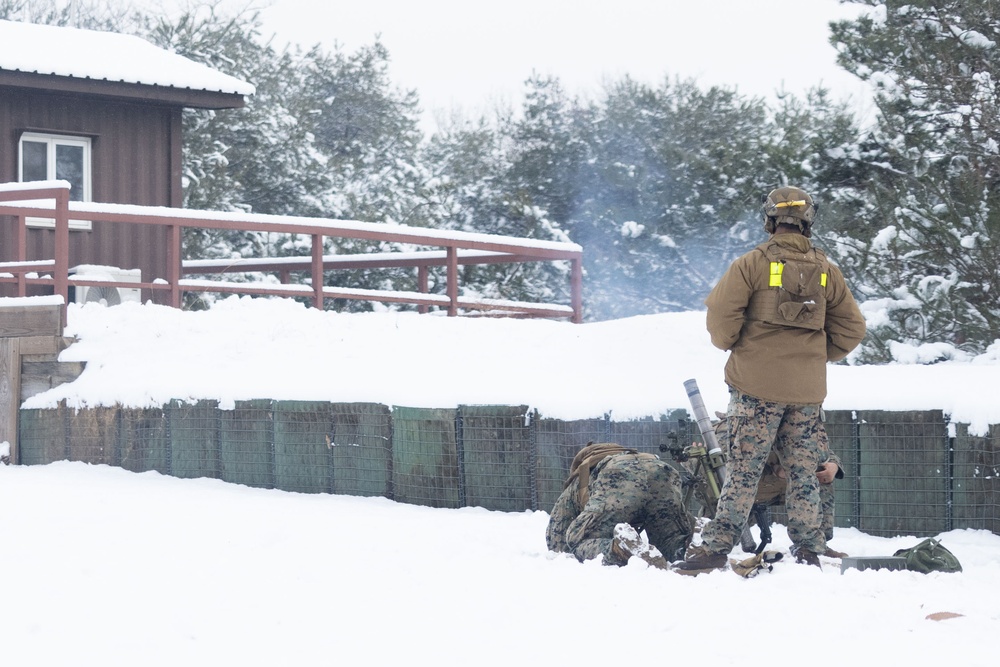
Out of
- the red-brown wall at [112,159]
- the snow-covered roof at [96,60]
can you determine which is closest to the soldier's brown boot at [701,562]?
the red-brown wall at [112,159]

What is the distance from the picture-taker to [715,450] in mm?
6383

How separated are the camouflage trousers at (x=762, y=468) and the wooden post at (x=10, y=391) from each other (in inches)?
294

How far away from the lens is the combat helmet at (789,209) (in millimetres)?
5926

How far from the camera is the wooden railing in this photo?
11453 millimetres

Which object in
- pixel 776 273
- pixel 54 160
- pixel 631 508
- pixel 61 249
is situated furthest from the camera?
pixel 54 160

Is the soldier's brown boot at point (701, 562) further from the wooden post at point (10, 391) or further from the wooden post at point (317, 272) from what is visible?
the wooden post at point (10, 391)

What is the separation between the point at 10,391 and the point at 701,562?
7.60 metres

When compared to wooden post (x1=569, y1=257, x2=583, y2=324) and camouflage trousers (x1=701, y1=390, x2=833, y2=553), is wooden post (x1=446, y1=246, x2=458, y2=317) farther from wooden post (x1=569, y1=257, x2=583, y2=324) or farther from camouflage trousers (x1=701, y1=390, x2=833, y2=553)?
camouflage trousers (x1=701, y1=390, x2=833, y2=553)

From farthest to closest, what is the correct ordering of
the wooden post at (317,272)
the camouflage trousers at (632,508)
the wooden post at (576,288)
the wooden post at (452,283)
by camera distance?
the wooden post at (576,288) < the wooden post at (452,283) < the wooden post at (317,272) < the camouflage trousers at (632,508)

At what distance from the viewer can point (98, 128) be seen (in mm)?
16406

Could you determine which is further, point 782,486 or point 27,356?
point 27,356

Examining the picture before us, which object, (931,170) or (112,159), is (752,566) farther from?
(112,159)

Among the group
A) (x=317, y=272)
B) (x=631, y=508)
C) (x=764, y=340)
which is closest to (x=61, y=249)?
(x=317, y=272)

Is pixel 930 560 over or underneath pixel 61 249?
underneath
